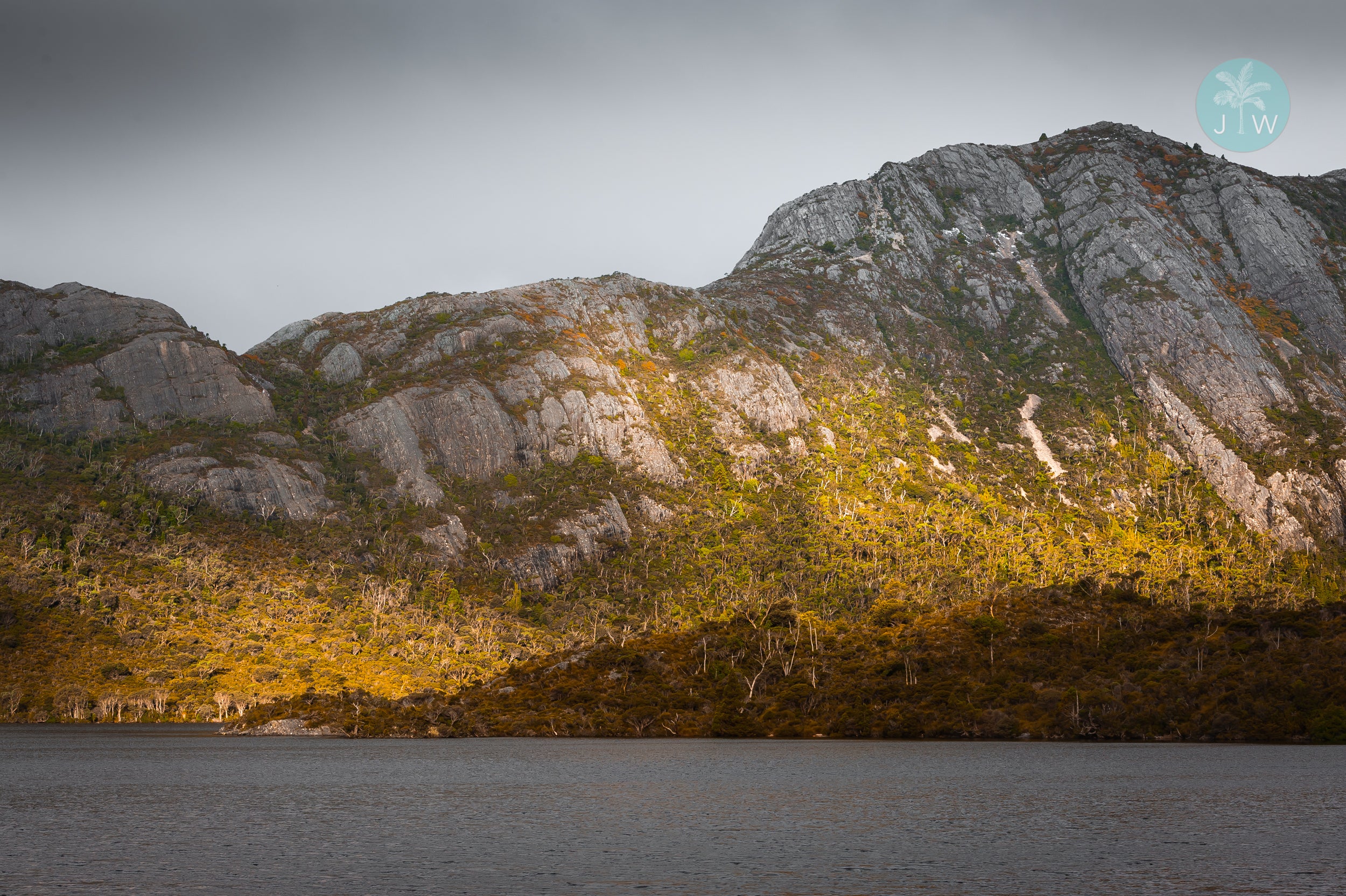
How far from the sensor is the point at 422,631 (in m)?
190

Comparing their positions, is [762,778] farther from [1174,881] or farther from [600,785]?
[1174,881]

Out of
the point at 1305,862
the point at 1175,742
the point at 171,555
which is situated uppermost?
the point at 171,555

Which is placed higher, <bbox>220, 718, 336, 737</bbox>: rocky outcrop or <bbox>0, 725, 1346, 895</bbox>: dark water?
<bbox>0, 725, 1346, 895</bbox>: dark water

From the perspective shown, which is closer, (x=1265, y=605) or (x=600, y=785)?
(x=600, y=785)

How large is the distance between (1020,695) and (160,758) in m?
114

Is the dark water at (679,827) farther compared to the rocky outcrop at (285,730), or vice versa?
the rocky outcrop at (285,730)

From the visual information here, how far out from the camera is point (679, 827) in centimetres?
3966

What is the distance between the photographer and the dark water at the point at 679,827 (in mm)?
26656

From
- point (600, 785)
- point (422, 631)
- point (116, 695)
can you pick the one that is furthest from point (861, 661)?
point (116, 695)

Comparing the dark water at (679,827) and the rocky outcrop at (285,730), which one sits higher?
the dark water at (679,827)

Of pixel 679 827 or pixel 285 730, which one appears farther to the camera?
pixel 285 730

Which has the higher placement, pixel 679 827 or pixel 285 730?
pixel 679 827

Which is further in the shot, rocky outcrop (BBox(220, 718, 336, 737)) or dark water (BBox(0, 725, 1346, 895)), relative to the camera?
rocky outcrop (BBox(220, 718, 336, 737))

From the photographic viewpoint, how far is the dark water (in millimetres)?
26656
